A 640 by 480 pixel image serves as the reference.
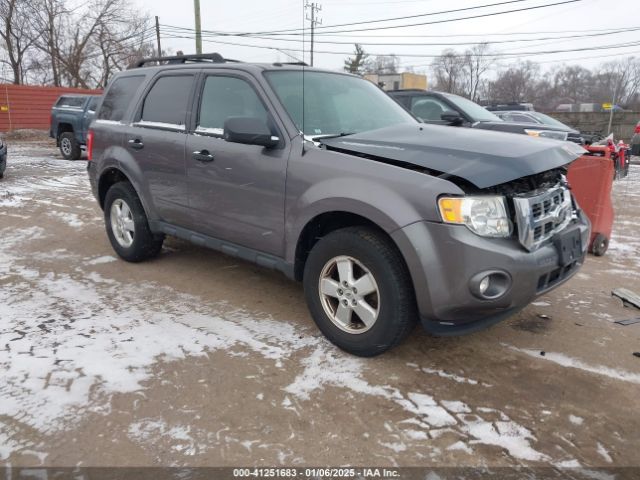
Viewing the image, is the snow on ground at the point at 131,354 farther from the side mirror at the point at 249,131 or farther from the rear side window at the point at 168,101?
the rear side window at the point at 168,101

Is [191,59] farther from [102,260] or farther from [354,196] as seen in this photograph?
[354,196]

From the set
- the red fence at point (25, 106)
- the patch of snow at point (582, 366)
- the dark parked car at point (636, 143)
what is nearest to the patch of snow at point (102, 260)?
the patch of snow at point (582, 366)

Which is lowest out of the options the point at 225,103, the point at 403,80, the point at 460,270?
the point at 460,270

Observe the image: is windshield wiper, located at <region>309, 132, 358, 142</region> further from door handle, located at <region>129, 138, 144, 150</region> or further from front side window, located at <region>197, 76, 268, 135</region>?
door handle, located at <region>129, 138, 144, 150</region>

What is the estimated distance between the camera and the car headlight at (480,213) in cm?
273

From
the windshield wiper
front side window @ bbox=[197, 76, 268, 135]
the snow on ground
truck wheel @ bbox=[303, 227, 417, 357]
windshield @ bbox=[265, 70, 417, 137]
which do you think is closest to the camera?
the snow on ground

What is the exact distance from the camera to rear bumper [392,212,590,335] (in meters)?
2.70

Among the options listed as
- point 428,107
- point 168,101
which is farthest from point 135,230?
point 428,107

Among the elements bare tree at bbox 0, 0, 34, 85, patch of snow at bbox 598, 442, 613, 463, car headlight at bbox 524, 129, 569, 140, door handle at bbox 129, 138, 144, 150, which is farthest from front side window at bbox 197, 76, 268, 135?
bare tree at bbox 0, 0, 34, 85

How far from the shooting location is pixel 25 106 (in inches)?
955

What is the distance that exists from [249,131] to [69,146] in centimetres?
1348

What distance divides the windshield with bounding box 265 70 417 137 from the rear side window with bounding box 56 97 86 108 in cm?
1276

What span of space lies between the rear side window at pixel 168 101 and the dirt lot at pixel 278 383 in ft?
4.90

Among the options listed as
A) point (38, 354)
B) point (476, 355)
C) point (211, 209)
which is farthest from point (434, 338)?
point (38, 354)
